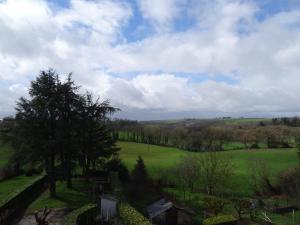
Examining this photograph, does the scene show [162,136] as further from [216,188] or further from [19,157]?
[19,157]

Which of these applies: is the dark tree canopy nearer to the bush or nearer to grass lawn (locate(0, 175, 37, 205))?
grass lawn (locate(0, 175, 37, 205))

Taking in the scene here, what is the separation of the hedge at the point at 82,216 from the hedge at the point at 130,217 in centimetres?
222

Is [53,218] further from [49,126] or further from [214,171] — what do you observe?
[214,171]

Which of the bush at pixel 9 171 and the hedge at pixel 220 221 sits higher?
the bush at pixel 9 171

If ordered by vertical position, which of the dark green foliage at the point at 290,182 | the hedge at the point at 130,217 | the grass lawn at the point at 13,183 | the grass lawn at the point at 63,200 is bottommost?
the dark green foliage at the point at 290,182

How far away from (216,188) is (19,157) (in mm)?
37872

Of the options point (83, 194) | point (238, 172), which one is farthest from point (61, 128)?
point (238, 172)

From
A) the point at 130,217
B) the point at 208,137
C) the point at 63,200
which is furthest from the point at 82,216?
the point at 208,137

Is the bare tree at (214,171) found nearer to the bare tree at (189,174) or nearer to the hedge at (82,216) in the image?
the bare tree at (189,174)

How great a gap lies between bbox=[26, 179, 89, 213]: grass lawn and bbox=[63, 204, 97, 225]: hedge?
21.1 feet

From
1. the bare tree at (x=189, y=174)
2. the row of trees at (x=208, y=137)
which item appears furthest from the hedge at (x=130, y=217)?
the row of trees at (x=208, y=137)

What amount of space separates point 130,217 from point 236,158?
7682 cm

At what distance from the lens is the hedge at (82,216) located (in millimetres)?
27239

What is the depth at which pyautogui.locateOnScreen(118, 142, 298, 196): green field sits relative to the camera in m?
76.1
